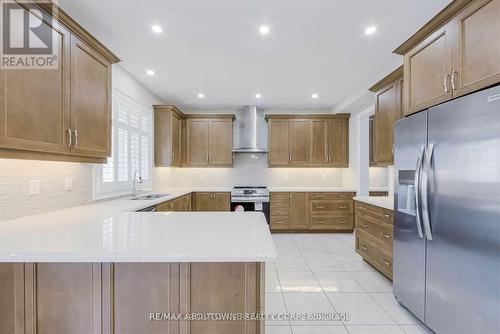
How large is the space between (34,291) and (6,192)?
3.07 ft

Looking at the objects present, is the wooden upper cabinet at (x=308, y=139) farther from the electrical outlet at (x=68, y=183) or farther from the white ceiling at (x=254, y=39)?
the electrical outlet at (x=68, y=183)

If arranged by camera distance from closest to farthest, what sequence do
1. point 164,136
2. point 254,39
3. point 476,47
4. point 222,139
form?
point 476,47 → point 254,39 → point 164,136 → point 222,139

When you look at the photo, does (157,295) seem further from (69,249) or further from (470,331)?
(470,331)

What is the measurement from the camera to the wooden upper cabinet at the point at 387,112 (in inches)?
115

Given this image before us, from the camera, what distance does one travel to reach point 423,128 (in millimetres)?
2014

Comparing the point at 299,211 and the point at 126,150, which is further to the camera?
the point at 299,211

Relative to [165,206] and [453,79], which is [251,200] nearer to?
[165,206]

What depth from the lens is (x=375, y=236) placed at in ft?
10.2

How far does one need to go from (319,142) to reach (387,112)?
88.6 inches

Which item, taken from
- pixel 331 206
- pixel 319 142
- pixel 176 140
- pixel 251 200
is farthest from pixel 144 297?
pixel 319 142

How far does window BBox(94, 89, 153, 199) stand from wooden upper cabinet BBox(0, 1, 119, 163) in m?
0.74

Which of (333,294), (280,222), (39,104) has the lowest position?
(333,294)

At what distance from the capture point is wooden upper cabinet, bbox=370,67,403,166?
9.55 feet

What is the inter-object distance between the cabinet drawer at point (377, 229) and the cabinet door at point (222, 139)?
9.16ft
